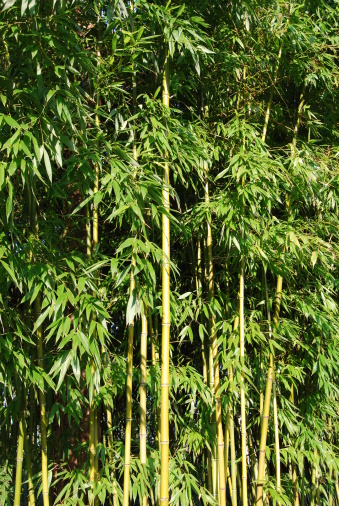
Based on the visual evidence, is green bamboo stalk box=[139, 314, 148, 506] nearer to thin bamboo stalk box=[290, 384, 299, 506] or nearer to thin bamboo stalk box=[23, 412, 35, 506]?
thin bamboo stalk box=[23, 412, 35, 506]

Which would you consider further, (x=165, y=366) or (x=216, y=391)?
(x=216, y=391)

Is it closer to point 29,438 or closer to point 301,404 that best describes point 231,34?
point 301,404

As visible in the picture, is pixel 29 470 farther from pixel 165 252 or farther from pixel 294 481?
pixel 294 481

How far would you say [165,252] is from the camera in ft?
7.87

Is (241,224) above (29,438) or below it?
above

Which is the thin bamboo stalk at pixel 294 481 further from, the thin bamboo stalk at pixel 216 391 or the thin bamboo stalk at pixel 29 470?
the thin bamboo stalk at pixel 29 470

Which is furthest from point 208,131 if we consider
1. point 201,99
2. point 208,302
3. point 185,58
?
point 208,302

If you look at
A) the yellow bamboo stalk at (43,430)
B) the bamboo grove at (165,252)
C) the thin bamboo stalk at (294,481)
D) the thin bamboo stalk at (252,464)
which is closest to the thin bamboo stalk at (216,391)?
the bamboo grove at (165,252)

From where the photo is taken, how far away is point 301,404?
121 inches

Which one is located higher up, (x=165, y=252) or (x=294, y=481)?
(x=165, y=252)

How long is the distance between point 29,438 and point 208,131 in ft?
6.16

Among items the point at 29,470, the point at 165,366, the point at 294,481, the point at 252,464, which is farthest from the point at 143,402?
the point at 294,481

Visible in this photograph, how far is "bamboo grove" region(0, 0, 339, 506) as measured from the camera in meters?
2.15

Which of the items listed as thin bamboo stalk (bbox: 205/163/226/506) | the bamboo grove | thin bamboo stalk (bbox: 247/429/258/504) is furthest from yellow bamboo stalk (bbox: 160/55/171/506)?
thin bamboo stalk (bbox: 247/429/258/504)
